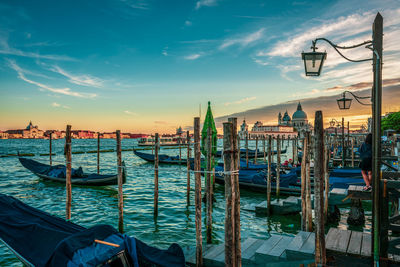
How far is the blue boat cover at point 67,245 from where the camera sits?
3.17 meters

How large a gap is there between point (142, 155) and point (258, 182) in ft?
60.6

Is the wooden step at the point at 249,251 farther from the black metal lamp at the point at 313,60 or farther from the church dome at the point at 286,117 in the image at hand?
the church dome at the point at 286,117

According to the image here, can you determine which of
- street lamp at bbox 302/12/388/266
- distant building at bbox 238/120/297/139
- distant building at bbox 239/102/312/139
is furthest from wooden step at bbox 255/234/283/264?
distant building at bbox 238/120/297/139

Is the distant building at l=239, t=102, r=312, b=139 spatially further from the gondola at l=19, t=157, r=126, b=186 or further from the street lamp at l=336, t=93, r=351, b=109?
the street lamp at l=336, t=93, r=351, b=109

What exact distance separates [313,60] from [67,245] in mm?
3774

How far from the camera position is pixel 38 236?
14.0 feet

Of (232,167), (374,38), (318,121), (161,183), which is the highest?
(374,38)

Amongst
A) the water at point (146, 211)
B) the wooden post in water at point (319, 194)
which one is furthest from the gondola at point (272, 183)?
the wooden post in water at point (319, 194)

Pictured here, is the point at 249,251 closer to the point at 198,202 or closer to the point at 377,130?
the point at 198,202

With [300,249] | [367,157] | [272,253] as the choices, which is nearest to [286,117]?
[367,157]

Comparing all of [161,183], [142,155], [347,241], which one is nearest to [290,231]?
[347,241]

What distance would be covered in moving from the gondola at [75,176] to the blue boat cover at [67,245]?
784 cm

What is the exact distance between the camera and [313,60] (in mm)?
3633

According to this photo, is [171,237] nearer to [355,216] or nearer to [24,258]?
[24,258]
